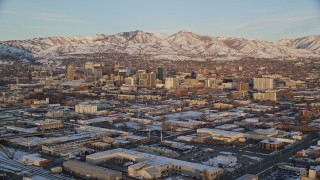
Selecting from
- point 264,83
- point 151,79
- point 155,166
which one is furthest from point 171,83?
point 155,166

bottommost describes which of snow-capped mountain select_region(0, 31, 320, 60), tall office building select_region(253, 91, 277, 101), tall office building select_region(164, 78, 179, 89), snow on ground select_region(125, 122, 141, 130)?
snow on ground select_region(125, 122, 141, 130)

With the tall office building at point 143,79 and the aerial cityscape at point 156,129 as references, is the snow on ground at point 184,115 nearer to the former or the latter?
the aerial cityscape at point 156,129

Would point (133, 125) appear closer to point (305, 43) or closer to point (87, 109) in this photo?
point (87, 109)

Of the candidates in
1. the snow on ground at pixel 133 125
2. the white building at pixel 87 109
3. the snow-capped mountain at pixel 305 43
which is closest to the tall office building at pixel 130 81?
the white building at pixel 87 109

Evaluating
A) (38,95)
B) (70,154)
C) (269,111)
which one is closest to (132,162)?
(70,154)

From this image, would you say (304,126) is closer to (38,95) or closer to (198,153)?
(198,153)

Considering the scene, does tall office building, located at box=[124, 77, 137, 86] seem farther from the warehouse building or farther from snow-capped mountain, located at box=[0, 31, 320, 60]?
snow-capped mountain, located at box=[0, 31, 320, 60]

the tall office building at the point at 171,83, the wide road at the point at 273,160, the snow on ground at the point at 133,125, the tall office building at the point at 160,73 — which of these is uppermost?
the tall office building at the point at 160,73

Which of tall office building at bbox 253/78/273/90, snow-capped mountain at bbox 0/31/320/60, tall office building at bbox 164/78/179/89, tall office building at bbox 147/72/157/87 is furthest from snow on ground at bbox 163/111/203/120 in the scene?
snow-capped mountain at bbox 0/31/320/60
